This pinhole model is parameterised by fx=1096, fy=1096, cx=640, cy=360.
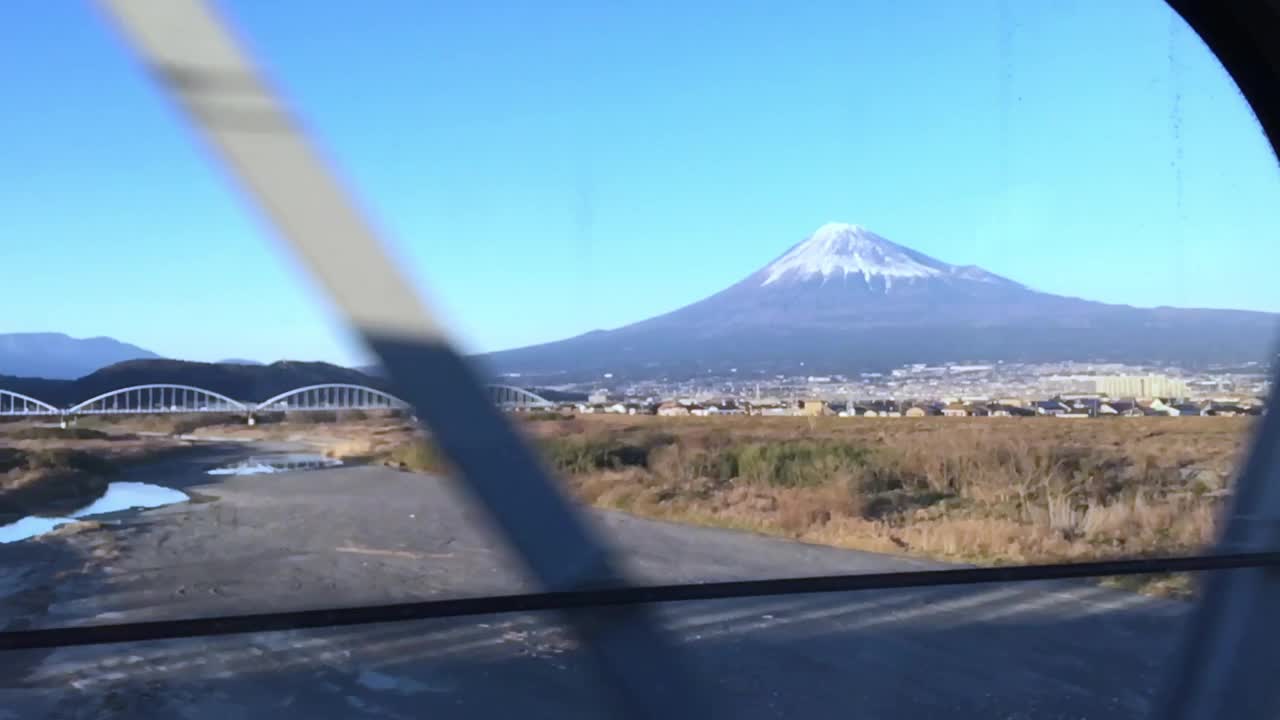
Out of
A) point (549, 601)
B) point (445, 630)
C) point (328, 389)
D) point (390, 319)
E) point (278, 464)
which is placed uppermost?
point (390, 319)

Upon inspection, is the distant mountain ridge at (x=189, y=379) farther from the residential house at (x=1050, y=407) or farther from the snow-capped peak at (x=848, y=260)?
the residential house at (x=1050, y=407)

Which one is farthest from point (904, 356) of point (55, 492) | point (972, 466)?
point (55, 492)

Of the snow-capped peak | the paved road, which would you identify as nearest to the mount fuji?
the snow-capped peak

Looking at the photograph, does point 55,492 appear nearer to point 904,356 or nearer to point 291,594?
point 291,594

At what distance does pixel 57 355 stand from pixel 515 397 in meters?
1.15

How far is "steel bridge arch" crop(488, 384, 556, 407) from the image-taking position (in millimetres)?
2497

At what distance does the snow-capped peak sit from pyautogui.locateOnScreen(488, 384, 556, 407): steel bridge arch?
1145 mm

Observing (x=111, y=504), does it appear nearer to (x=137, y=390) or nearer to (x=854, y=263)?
(x=137, y=390)

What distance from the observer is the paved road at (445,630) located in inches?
98.3

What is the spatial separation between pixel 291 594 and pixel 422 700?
0.42 m

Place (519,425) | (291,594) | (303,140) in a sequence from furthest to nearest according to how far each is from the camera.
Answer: (291,594) < (519,425) < (303,140)

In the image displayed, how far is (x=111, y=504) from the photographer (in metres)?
2.69

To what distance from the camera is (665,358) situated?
3.76 meters

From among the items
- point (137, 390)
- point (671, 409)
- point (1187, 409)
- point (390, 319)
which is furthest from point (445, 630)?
point (1187, 409)
